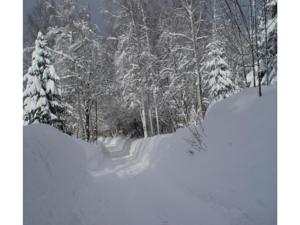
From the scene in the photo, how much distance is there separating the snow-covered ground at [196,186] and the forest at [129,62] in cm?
487

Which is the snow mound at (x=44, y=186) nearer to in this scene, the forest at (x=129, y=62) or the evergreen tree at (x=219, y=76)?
the forest at (x=129, y=62)

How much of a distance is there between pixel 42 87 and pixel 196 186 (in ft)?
36.6

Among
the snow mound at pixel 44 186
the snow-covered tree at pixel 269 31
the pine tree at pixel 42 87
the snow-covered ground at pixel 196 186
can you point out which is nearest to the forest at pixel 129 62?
the pine tree at pixel 42 87

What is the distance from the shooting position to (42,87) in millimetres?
13281

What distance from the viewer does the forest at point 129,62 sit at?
1190 cm

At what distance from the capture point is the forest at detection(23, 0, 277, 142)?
11.9 m

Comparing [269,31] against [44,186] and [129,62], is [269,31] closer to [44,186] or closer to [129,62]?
[44,186]

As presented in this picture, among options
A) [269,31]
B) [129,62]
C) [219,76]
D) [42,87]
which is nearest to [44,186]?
[269,31]

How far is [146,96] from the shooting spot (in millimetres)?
17250

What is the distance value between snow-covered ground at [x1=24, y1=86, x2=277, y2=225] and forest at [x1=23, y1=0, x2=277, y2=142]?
4866 millimetres

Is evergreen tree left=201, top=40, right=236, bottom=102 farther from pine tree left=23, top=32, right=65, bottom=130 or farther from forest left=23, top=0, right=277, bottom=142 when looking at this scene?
pine tree left=23, top=32, right=65, bottom=130
